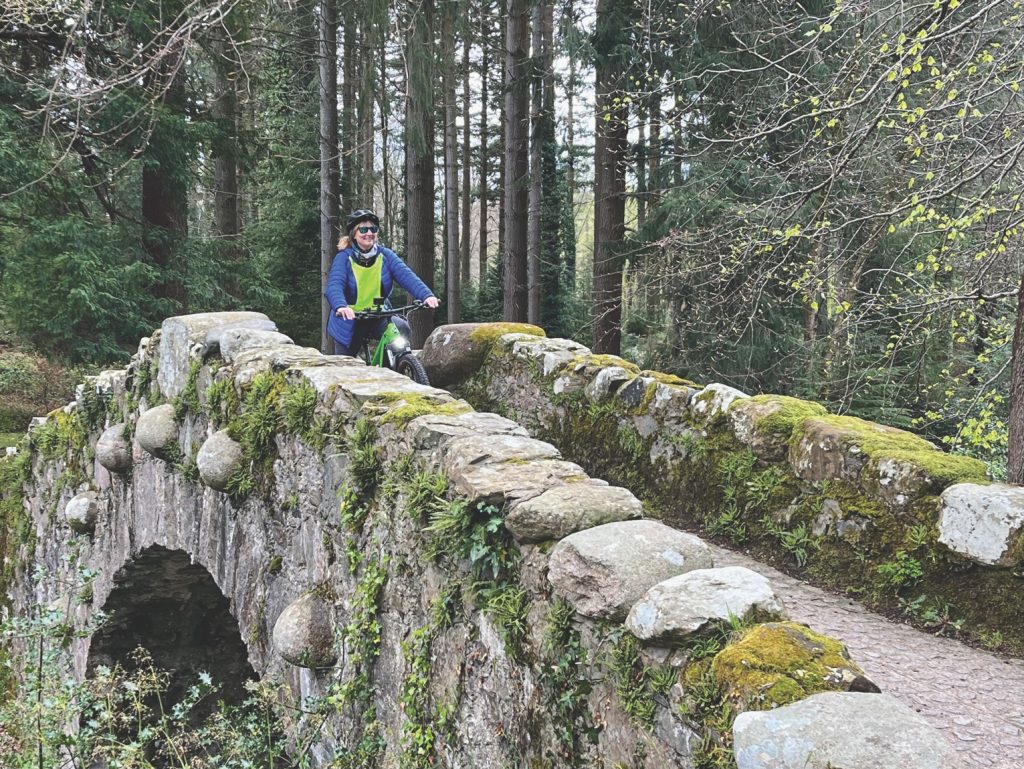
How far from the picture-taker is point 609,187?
11.5 m

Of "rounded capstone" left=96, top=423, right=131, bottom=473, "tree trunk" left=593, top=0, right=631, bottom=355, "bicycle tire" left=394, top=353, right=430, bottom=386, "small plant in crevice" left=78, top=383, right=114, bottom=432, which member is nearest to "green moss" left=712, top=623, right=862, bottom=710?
"bicycle tire" left=394, top=353, right=430, bottom=386

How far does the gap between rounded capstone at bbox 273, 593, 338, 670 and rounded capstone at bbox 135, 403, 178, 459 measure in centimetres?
260

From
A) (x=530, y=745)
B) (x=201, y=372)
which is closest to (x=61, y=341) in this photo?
(x=201, y=372)

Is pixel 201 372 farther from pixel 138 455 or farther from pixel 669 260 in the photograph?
pixel 669 260

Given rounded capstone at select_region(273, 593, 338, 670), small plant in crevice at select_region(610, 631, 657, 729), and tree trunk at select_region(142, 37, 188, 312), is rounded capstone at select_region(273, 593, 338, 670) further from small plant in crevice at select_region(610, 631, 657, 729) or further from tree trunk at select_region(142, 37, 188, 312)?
tree trunk at select_region(142, 37, 188, 312)

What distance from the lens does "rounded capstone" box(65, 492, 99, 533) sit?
26.7 feet

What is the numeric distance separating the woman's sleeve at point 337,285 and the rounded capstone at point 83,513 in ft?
14.0

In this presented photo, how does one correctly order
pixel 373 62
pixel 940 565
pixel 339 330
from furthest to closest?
1. pixel 373 62
2. pixel 339 330
3. pixel 940 565

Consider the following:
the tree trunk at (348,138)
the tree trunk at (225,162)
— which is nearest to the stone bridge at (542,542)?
the tree trunk at (225,162)

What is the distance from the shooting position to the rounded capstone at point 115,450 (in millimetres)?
7125

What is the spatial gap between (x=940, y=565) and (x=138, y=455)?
658 centimetres

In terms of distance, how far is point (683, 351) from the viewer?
1091 cm

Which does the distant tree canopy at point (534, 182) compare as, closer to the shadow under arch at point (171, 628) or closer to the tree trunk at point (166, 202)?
the tree trunk at point (166, 202)

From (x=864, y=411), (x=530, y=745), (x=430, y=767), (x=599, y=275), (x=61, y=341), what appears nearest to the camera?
(x=530, y=745)
